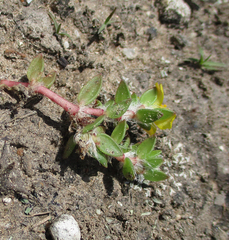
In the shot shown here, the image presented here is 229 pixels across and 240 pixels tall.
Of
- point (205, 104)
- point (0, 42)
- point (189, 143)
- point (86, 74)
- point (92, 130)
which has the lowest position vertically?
point (189, 143)

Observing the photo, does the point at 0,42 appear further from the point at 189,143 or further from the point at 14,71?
the point at 189,143

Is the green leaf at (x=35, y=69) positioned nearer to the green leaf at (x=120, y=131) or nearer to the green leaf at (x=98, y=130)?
the green leaf at (x=98, y=130)

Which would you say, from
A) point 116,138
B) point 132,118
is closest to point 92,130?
point 116,138

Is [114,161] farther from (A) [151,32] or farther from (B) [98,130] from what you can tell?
(A) [151,32]

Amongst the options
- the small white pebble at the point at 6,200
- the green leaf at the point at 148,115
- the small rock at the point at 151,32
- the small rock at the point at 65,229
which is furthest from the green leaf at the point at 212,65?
the small white pebble at the point at 6,200

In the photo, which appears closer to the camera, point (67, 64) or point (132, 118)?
point (132, 118)

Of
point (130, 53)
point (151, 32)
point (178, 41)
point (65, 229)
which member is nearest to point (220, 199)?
point (65, 229)

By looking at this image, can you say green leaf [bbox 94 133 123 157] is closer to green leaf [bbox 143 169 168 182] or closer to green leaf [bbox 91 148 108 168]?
green leaf [bbox 91 148 108 168]
